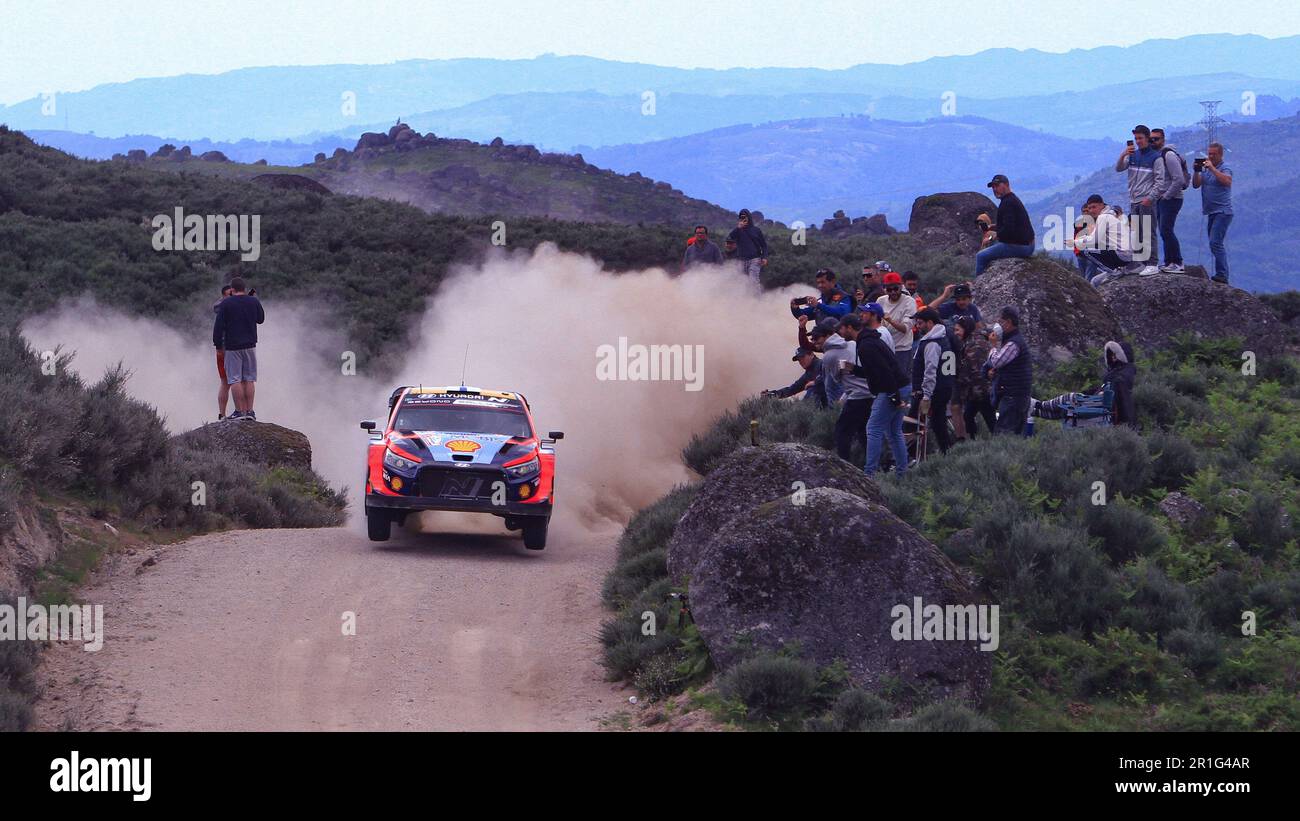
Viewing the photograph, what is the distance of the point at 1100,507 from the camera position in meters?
13.0

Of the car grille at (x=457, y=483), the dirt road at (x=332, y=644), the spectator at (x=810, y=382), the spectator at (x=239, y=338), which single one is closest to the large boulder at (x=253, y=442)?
the spectator at (x=239, y=338)

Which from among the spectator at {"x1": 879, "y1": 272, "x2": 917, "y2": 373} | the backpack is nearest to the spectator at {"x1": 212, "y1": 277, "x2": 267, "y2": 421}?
the spectator at {"x1": 879, "y1": 272, "x2": 917, "y2": 373}

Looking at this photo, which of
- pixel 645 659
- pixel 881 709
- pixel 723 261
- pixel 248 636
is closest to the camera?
pixel 881 709

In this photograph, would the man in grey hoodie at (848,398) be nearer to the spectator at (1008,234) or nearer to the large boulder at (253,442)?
the spectator at (1008,234)

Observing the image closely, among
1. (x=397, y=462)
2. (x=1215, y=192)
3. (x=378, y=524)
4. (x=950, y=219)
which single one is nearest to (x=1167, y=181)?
(x=1215, y=192)

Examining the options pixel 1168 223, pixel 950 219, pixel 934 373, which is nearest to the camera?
pixel 934 373

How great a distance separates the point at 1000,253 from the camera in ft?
71.5

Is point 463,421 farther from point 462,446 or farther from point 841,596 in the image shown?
point 841,596

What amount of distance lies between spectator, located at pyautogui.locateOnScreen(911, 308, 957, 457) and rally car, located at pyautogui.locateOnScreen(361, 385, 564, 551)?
13.6ft

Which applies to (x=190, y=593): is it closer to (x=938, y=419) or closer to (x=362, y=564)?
(x=362, y=564)

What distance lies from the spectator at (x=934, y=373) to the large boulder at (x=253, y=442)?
9.57 meters

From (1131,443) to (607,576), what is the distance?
18.4 ft

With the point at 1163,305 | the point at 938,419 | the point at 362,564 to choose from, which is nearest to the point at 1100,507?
the point at 938,419

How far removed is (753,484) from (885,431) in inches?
127
